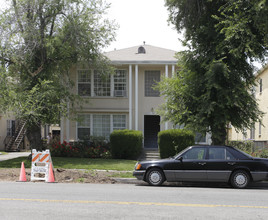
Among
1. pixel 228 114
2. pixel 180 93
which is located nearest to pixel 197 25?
pixel 180 93

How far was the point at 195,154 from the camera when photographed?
Answer: 1120cm

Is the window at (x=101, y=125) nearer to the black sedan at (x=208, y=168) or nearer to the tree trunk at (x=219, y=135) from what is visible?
the tree trunk at (x=219, y=135)

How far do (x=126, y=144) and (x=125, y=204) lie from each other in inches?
458

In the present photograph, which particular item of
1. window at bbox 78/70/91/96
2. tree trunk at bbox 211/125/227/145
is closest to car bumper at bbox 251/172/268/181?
tree trunk at bbox 211/125/227/145

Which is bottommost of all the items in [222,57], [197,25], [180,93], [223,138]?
[223,138]

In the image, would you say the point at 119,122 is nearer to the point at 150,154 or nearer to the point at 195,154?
the point at 150,154

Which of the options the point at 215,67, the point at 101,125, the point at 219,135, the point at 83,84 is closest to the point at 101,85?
the point at 83,84

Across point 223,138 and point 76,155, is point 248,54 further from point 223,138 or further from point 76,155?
point 76,155

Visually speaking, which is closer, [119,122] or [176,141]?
[176,141]

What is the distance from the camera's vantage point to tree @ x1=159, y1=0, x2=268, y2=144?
12453 millimetres

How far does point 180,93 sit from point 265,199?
602 cm

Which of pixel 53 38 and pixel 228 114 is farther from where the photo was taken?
pixel 53 38

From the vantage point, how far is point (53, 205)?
7375 mm

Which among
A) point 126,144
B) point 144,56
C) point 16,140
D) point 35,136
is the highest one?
point 144,56
